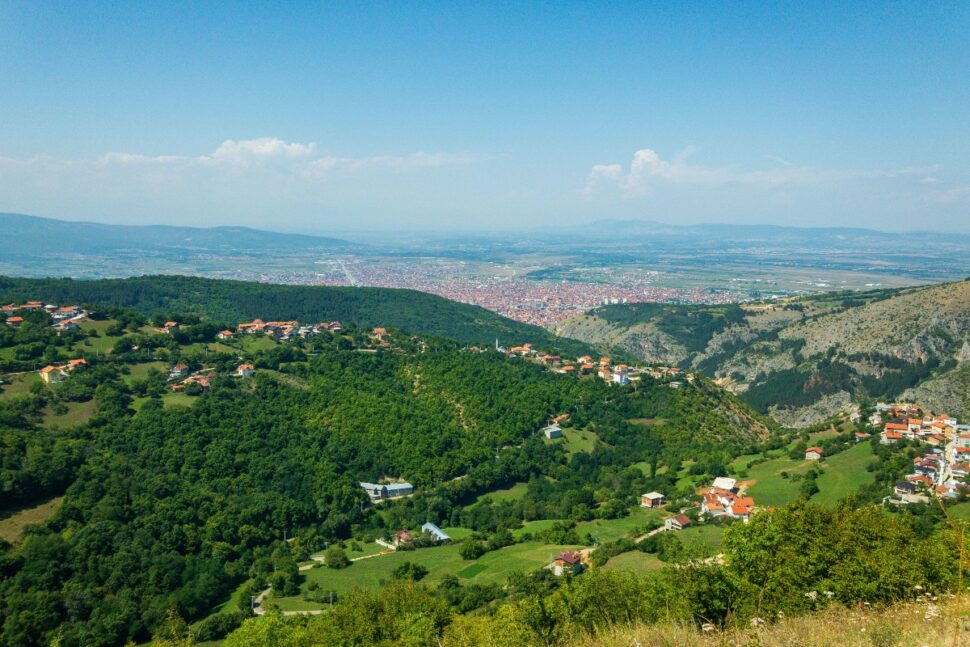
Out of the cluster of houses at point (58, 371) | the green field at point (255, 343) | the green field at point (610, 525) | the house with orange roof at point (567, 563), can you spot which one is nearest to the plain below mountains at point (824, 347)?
the green field at point (610, 525)

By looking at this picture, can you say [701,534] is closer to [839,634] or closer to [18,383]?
[839,634]

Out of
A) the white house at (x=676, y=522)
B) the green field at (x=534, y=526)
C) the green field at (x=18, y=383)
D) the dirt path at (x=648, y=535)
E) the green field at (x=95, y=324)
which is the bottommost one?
the green field at (x=534, y=526)

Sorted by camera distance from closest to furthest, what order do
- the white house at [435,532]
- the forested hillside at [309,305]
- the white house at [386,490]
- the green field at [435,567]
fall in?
the green field at [435,567], the white house at [435,532], the white house at [386,490], the forested hillside at [309,305]

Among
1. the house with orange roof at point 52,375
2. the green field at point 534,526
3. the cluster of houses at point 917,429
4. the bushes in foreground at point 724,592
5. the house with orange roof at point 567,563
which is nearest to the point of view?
the bushes in foreground at point 724,592

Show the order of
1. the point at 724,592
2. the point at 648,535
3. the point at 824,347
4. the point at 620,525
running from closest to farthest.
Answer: the point at 724,592 → the point at 648,535 → the point at 620,525 → the point at 824,347

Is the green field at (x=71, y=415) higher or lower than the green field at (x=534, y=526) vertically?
higher

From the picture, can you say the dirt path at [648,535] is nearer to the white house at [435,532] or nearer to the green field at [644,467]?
the green field at [644,467]

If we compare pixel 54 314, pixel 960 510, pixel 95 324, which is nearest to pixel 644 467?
pixel 960 510
